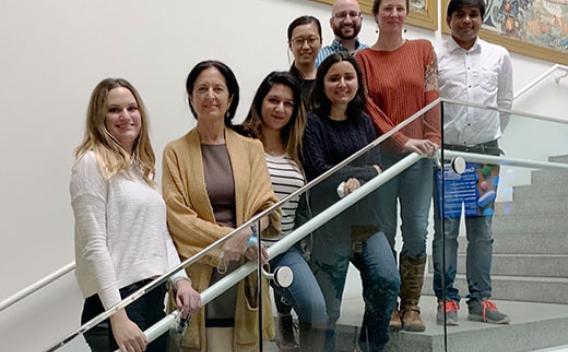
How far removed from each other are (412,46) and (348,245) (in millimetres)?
1091

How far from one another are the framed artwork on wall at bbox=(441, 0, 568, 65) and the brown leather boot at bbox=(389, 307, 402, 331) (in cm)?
390

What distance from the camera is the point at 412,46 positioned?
301 cm

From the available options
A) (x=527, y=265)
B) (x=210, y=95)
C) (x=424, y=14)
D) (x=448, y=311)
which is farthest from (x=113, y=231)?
(x=424, y=14)

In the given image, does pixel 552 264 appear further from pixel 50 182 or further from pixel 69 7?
pixel 69 7

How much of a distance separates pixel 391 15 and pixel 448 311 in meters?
1.37

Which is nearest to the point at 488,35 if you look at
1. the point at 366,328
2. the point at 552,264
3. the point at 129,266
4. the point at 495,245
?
the point at 552,264

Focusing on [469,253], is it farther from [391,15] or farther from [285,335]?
[391,15]

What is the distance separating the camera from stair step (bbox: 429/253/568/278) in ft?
9.78

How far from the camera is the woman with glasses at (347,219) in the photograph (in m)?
2.35

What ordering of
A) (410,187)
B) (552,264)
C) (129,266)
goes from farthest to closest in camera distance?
(552,264), (410,187), (129,266)

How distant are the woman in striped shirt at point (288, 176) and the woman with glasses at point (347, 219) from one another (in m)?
0.05

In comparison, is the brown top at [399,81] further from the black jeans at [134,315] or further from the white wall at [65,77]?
the black jeans at [134,315]

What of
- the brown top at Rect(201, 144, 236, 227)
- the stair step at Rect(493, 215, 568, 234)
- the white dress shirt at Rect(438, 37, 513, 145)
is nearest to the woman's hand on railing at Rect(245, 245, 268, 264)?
the brown top at Rect(201, 144, 236, 227)

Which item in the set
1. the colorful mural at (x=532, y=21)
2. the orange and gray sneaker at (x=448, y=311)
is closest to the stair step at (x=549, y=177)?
the orange and gray sneaker at (x=448, y=311)
